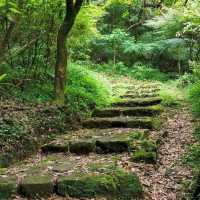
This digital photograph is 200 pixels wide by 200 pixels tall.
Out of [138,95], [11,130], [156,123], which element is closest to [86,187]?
[11,130]

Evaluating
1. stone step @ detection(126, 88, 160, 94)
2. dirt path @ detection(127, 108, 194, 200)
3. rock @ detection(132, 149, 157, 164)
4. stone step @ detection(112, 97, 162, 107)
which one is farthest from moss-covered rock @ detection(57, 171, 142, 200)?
stone step @ detection(126, 88, 160, 94)

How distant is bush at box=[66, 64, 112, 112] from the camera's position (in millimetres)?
10141

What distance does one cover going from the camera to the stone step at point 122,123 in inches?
324

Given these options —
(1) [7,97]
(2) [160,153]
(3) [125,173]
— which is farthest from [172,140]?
(1) [7,97]

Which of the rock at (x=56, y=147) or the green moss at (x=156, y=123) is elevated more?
the green moss at (x=156, y=123)

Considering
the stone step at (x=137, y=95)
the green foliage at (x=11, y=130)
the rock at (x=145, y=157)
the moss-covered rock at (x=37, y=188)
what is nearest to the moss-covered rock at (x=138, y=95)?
the stone step at (x=137, y=95)

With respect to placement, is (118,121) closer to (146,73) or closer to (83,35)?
(83,35)

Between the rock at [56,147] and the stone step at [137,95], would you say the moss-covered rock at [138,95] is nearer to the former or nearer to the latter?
the stone step at [137,95]

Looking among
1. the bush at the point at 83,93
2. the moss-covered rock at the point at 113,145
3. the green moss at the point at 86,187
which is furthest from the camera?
the bush at the point at 83,93

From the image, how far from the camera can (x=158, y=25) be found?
18.7 m

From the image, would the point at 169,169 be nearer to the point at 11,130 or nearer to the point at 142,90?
the point at 11,130

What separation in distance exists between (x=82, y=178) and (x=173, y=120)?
4.43 m

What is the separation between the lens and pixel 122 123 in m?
8.40

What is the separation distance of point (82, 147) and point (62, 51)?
9.71ft
